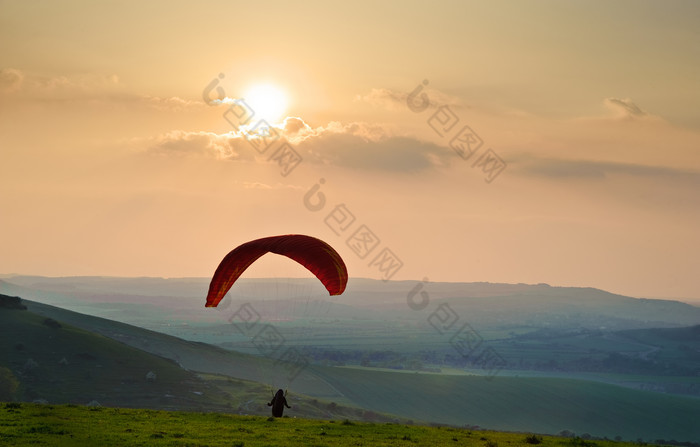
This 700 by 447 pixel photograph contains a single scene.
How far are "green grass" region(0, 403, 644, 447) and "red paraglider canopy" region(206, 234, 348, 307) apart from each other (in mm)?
6775

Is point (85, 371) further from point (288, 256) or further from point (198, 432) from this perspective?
point (198, 432)

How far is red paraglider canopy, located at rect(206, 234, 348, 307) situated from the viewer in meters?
42.0

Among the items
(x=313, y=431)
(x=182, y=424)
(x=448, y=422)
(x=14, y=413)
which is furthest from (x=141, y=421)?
(x=448, y=422)

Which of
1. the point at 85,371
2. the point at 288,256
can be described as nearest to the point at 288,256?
the point at 288,256

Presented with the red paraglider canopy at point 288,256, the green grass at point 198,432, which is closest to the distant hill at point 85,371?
the red paraglider canopy at point 288,256

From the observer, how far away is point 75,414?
1528 inches

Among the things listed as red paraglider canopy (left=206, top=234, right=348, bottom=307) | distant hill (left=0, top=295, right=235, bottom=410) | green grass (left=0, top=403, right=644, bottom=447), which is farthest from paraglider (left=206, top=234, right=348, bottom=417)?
distant hill (left=0, top=295, right=235, bottom=410)

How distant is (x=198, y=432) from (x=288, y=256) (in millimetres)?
10489

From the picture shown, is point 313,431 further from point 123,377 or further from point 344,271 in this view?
point 123,377

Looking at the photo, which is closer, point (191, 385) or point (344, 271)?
point (344, 271)

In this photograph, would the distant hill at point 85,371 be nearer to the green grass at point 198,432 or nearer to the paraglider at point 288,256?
the paraglider at point 288,256

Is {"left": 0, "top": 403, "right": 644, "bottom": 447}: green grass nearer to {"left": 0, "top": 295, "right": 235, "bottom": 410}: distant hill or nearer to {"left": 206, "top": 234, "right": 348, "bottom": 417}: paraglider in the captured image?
{"left": 206, "top": 234, "right": 348, "bottom": 417}: paraglider

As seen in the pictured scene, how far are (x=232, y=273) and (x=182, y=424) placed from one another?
8478mm

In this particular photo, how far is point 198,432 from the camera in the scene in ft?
117
